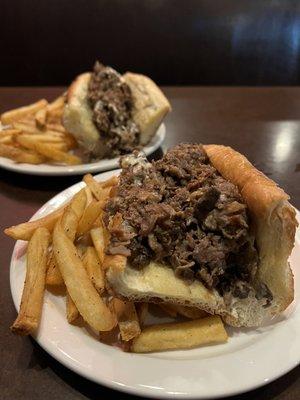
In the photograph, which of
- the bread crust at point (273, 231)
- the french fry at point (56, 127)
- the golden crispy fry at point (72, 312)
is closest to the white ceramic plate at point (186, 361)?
the golden crispy fry at point (72, 312)

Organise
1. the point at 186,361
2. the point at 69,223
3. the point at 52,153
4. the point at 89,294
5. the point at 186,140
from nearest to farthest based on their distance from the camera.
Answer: the point at 186,361, the point at 89,294, the point at 69,223, the point at 52,153, the point at 186,140

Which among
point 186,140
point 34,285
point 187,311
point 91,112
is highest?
point 91,112

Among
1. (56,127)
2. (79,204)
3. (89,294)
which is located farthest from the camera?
(56,127)

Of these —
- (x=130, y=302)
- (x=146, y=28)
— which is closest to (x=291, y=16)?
(x=146, y=28)

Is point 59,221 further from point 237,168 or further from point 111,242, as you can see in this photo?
point 237,168

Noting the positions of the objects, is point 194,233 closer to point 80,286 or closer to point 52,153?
point 80,286

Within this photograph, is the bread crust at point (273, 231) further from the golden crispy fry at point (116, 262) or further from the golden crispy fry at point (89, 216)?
the golden crispy fry at point (89, 216)

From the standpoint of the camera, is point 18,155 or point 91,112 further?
point 91,112

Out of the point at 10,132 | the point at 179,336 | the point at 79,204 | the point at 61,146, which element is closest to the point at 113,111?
the point at 61,146
